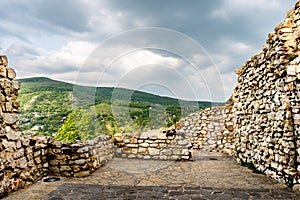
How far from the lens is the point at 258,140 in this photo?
5.44 meters

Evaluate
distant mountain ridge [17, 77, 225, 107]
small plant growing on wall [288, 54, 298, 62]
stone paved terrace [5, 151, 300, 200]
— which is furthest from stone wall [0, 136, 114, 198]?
small plant growing on wall [288, 54, 298, 62]

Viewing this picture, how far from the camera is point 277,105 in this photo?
4520 millimetres

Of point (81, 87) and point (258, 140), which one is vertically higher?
point (81, 87)

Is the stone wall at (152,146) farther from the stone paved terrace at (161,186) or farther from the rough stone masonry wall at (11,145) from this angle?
the rough stone masonry wall at (11,145)

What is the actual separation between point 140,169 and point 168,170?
682 mm

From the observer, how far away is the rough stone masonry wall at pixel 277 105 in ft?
13.2

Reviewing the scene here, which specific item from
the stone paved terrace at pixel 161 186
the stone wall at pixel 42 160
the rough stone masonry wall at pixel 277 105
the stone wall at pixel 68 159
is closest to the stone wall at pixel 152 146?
the stone paved terrace at pixel 161 186

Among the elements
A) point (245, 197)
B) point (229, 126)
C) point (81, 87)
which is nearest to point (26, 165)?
point (81, 87)

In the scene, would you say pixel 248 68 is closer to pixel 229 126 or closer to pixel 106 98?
pixel 229 126

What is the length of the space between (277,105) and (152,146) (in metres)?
3.96

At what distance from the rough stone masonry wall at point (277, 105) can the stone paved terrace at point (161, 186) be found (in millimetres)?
382

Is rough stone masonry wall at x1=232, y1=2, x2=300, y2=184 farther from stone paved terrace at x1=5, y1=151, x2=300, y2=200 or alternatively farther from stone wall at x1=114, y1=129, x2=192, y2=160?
stone wall at x1=114, y1=129, x2=192, y2=160

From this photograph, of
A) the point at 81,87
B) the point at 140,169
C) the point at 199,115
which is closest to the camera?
the point at 140,169

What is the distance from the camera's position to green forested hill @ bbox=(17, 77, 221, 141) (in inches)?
280
